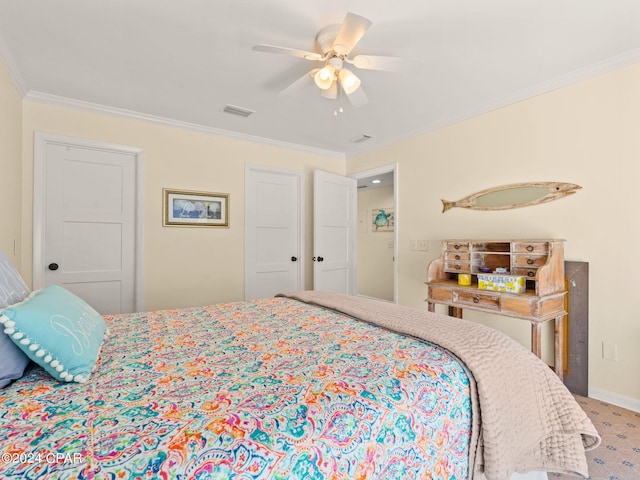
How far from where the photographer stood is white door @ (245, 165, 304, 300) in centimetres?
382

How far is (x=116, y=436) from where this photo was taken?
2.27 ft

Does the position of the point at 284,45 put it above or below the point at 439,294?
above

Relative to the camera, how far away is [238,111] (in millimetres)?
3061

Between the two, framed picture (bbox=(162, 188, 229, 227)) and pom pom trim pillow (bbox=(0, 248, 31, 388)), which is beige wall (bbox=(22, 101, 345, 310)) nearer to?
framed picture (bbox=(162, 188, 229, 227))

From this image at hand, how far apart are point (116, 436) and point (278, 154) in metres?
3.66

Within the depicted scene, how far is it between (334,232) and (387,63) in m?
2.54

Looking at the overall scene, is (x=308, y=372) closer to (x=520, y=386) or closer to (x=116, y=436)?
(x=116, y=436)

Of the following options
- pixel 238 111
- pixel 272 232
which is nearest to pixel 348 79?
pixel 238 111

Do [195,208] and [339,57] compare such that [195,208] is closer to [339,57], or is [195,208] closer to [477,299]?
[339,57]

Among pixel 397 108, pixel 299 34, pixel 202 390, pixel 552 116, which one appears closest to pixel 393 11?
Answer: pixel 299 34

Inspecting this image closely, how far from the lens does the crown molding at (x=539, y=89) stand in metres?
2.14

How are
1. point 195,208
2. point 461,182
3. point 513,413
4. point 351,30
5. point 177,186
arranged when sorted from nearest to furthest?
point 513,413 → point 351,30 → point 461,182 → point 177,186 → point 195,208

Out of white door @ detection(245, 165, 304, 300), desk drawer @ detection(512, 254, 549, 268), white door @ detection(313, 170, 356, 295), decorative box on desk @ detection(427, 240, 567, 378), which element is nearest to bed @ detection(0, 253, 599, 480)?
decorative box on desk @ detection(427, 240, 567, 378)

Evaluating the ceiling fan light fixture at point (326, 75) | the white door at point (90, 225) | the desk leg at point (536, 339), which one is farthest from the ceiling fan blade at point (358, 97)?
the white door at point (90, 225)
